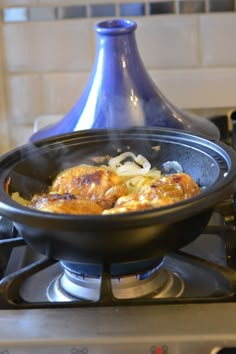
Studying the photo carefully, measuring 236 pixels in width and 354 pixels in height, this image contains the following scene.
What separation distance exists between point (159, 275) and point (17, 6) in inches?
27.5

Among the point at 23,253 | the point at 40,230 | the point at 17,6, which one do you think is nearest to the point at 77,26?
the point at 17,6

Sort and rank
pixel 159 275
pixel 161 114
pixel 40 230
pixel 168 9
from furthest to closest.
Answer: pixel 168 9, pixel 161 114, pixel 159 275, pixel 40 230

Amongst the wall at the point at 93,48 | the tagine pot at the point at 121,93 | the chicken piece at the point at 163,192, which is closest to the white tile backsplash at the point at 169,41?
the wall at the point at 93,48

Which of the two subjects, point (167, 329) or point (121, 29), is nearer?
point (167, 329)

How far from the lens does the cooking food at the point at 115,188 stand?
2.52ft

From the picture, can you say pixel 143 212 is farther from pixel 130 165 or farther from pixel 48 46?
pixel 48 46

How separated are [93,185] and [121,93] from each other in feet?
0.80

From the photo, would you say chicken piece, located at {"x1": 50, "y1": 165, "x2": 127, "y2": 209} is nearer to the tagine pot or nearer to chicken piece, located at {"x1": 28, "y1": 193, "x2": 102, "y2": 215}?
chicken piece, located at {"x1": 28, "y1": 193, "x2": 102, "y2": 215}

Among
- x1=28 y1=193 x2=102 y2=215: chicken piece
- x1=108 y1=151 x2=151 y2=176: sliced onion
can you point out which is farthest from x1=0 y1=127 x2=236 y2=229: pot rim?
x1=108 y1=151 x2=151 y2=176: sliced onion

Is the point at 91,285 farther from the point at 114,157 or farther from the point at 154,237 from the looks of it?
the point at 114,157

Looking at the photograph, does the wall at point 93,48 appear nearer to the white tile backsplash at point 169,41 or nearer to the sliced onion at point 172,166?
the white tile backsplash at point 169,41

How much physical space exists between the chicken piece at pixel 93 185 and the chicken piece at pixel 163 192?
0.03 metres

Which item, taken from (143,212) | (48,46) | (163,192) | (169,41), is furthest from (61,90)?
(143,212)

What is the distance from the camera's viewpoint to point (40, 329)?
27.5 inches
